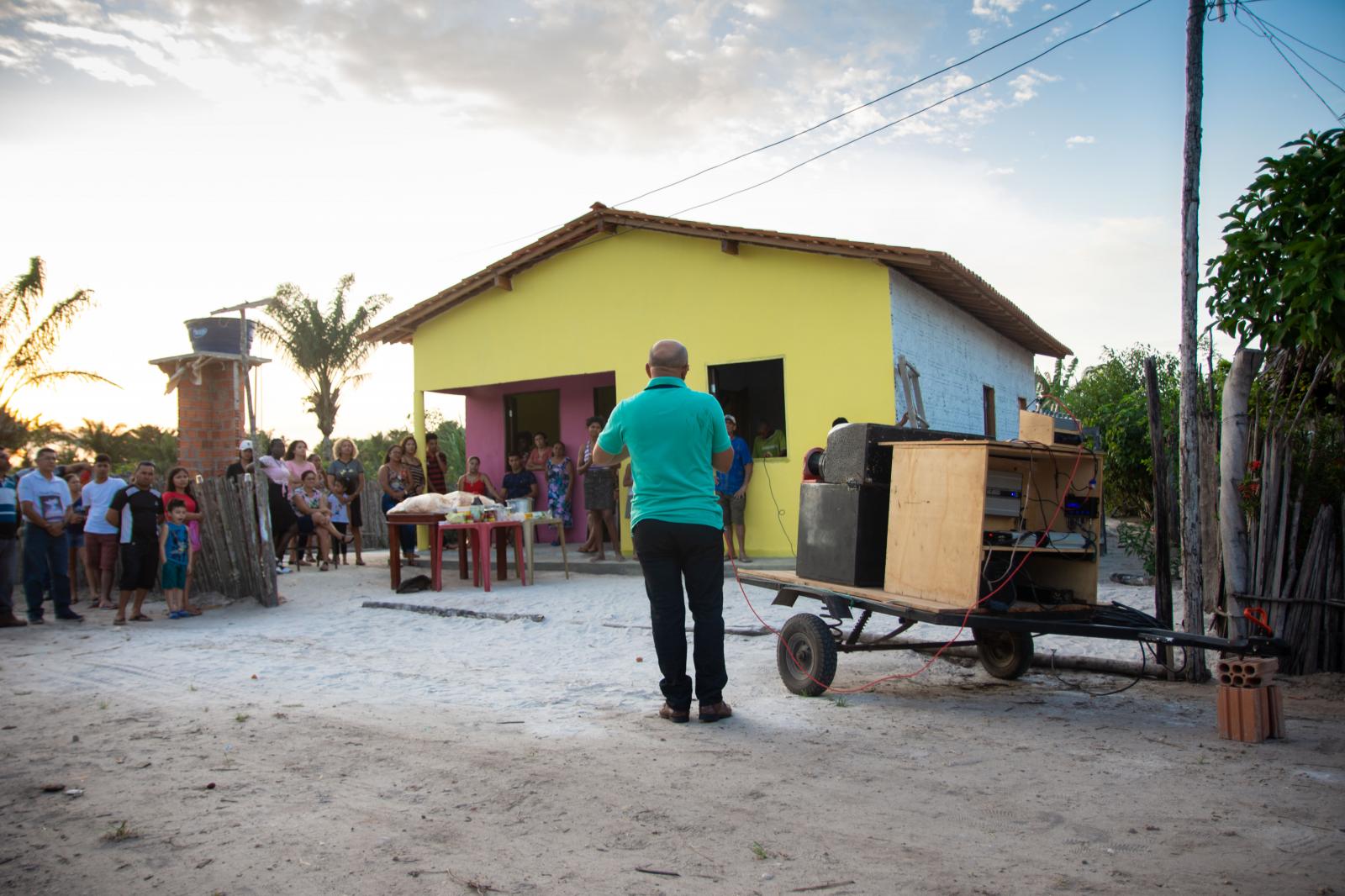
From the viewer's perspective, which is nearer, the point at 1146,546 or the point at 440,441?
the point at 1146,546

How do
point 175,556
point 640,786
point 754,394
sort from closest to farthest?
1. point 640,786
2. point 175,556
3. point 754,394

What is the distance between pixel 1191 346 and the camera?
6301mm

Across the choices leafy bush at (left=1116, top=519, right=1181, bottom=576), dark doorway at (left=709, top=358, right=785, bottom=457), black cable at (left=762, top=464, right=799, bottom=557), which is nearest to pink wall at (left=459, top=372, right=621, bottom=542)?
dark doorway at (left=709, top=358, right=785, bottom=457)

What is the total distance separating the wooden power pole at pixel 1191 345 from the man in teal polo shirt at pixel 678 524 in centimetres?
308

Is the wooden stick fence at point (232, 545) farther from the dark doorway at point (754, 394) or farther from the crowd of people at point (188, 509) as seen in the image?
the dark doorway at point (754, 394)

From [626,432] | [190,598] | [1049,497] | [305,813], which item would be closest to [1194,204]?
[1049,497]

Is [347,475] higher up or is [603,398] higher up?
[603,398]

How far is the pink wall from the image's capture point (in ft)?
53.7

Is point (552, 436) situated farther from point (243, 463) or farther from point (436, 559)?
point (436, 559)

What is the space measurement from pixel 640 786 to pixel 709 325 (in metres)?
10.2

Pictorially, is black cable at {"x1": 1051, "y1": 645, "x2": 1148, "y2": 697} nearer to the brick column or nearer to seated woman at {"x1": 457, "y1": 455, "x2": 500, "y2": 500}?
seated woman at {"x1": 457, "y1": 455, "x2": 500, "y2": 500}

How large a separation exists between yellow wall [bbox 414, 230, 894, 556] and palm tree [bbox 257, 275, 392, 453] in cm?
1278

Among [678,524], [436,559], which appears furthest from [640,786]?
[436,559]

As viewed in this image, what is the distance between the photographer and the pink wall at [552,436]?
16.4 m
